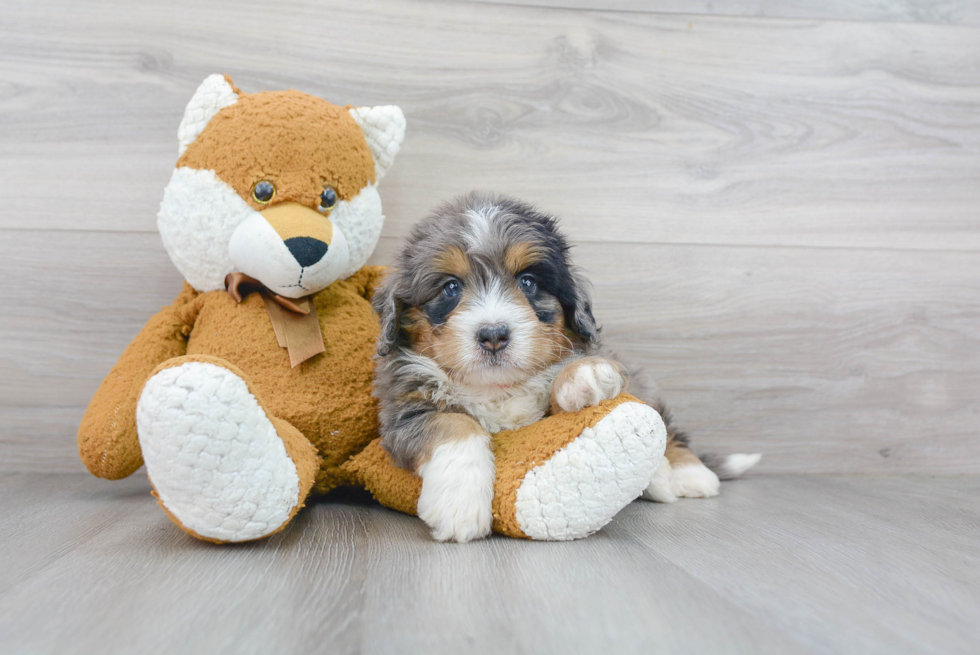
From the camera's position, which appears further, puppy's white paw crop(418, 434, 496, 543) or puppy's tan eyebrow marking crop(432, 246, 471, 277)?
puppy's tan eyebrow marking crop(432, 246, 471, 277)

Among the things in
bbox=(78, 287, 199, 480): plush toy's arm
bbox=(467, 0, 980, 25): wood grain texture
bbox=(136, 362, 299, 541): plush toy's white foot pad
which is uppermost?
bbox=(467, 0, 980, 25): wood grain texture

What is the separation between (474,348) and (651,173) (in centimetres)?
125

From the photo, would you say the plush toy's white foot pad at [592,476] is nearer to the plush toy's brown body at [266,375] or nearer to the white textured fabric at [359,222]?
the plush toy's brown body at [266,375]

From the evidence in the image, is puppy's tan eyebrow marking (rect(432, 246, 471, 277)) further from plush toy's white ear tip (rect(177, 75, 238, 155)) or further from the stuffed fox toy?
plush toy's white ear tip (rect(177, 75, 238, 155))

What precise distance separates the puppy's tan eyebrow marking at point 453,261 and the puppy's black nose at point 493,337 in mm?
171

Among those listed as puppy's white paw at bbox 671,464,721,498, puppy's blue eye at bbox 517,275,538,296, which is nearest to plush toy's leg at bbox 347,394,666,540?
puppy's blue eye at bbox 517,275,538,296

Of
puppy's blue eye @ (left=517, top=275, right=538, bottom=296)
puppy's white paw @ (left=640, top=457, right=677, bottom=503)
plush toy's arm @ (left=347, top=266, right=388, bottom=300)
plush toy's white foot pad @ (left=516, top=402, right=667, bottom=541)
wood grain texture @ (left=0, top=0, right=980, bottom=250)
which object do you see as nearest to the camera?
plush toy's white foot pad @ (left=516, top=402, right=667, bottom=541)

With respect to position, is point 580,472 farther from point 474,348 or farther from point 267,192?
point 267,192

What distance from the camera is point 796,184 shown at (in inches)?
98.4

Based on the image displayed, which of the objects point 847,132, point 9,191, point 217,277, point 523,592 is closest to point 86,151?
point 9,191

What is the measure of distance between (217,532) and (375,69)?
1640mm

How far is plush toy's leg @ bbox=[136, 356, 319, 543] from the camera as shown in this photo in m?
1.25

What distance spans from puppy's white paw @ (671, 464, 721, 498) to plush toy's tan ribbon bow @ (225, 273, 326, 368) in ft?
3.64

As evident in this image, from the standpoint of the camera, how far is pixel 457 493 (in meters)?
1.48
